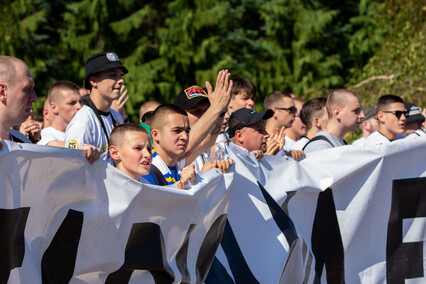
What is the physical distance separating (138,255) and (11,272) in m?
0.80

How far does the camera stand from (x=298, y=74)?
80.3 ft

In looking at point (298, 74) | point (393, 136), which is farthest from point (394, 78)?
point (298, 74)

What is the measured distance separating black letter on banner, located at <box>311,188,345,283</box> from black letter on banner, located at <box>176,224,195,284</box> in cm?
139

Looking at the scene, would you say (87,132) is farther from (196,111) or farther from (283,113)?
(283,113)

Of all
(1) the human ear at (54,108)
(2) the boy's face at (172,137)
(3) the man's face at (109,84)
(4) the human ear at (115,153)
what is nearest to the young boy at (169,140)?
(2) the boy's face at (172,137)

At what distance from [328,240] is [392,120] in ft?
9.29

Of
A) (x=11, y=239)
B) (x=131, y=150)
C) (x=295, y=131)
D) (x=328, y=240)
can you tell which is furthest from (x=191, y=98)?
(x=295, y=131)

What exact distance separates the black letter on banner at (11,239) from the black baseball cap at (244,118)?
9.06 ft

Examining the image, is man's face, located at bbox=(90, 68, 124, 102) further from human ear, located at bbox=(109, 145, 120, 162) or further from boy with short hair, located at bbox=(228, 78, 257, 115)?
boy with short hair, located at bbox=(228, 78, 257, 115)

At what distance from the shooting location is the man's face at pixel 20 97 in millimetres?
3959

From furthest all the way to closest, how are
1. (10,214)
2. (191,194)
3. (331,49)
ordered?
(331,49)
(191,194)
(10,214)

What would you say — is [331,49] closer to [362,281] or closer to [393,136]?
[393,136]

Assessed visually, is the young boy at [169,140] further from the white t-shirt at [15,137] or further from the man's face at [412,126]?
the man's face at [412,126]

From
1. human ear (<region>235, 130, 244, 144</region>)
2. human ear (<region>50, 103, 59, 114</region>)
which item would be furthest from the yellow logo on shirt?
human ear (<region>50, 103, 59, 114</region>)
